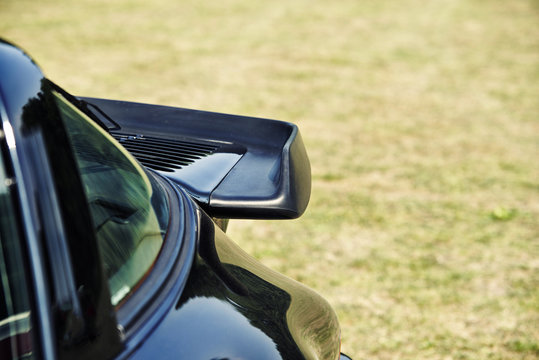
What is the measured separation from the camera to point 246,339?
1.25m

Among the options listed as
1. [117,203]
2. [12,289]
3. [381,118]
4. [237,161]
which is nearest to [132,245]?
[117,203]

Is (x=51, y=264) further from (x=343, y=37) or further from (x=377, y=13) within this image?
(x=377, y=13)

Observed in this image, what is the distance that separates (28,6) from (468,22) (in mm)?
8900

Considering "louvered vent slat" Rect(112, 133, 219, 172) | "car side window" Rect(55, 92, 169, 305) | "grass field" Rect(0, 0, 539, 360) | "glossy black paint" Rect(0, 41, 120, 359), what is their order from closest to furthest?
"glossy black paint" Rect(0, 41, 120, 359)
"car side window" Rect(55, 92, 169, 305)
"louvered vent slat" Rect(112, 133, 219, 172)
"grass field" Rect(0, 0, 539, 360)

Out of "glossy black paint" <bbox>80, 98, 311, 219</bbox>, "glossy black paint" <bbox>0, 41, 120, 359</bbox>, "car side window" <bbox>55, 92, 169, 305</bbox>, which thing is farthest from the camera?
"glossy black paint" <bbox>80, 98, 311, 219</bbox>

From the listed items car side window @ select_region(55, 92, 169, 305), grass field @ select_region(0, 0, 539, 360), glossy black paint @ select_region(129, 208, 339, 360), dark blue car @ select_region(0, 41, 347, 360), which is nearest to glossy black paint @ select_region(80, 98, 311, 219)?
dark blue car @ select_region(0, 41, 347, 360)

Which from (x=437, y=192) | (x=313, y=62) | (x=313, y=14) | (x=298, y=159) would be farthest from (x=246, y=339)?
(x=313, y=14)

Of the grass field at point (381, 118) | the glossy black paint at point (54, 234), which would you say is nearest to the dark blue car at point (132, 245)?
the glossy black paint at point (54, 234)

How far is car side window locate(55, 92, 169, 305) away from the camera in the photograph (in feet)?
3.67

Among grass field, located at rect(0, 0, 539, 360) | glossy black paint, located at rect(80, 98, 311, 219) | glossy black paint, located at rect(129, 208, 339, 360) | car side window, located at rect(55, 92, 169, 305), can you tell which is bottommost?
grass field, located at rect(0, 0, 539, 360)

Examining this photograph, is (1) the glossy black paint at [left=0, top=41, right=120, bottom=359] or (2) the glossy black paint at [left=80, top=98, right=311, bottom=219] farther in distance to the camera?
(2) the glossy black paint at [left=80, top=98, right=311, bottom=219]

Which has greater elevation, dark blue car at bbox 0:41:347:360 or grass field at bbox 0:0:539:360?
dark blue car at bbox 0:41:347:360

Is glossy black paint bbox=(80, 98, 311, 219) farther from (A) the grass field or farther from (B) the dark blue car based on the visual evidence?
(A) the grass field

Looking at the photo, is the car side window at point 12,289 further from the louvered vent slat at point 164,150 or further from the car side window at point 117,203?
the louvered vent slat at point 164,150
